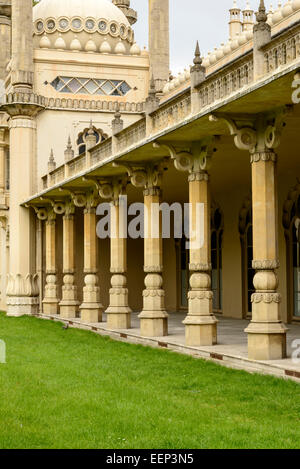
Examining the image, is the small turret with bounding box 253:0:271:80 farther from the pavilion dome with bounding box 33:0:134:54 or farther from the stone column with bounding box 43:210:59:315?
the pavilion dome with bounding box 33:0:134:54

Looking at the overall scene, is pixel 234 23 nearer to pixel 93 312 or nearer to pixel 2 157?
pixel 2 157

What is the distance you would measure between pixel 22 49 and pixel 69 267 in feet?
27.5

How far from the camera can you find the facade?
11.8 m

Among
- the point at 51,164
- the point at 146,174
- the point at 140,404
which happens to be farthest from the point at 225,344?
the point at 51,164

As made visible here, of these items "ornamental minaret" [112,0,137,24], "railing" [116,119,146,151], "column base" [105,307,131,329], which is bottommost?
"column base" [105,307,131,329]

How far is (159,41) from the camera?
28750mm

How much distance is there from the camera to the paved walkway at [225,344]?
10.9 m

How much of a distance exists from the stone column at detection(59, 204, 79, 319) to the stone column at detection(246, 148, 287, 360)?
42.9 ft

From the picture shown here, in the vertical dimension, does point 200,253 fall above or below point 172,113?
below

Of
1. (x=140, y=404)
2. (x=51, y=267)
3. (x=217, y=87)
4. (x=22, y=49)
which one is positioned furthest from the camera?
(x=22, y=49)

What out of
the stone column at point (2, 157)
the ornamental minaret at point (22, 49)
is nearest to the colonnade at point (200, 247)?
the ornamental minaret at point (22, 49)

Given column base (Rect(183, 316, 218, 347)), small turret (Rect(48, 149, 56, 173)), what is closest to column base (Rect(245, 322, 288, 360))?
column base (Rect(183, 316, 218, 347))

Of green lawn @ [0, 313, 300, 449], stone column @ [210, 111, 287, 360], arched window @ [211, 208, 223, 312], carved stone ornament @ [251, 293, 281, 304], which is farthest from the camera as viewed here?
arched window @ [211, 208, 223, 312]
